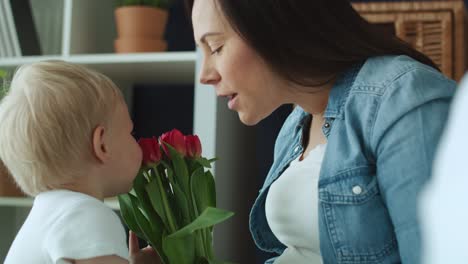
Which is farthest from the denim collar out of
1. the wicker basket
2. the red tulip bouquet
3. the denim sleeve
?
the wicker basket

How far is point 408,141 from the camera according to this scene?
0.79 metres

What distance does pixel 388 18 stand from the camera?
1519 millimetres

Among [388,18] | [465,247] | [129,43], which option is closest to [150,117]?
[129,43]

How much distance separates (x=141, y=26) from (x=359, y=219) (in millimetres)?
1047

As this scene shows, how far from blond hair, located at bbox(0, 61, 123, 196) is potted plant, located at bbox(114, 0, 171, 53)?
773 mm

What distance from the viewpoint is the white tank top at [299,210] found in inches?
39.8

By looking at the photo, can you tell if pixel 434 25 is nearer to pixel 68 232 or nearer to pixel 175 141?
pixel 175 141

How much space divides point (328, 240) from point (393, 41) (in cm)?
→ 37

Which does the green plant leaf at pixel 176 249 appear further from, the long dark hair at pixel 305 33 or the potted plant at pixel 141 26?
the potted plant at pixel 141 26

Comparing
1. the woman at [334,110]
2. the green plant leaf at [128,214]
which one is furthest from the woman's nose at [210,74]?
the green plant leaf at [128,214]

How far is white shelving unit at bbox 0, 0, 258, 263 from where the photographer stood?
61.6 inches

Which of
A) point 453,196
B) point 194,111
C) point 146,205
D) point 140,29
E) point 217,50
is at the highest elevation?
point 453,196

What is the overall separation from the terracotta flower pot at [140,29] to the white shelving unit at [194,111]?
0.19ft

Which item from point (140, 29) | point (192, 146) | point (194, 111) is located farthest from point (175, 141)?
point (140, 29)
